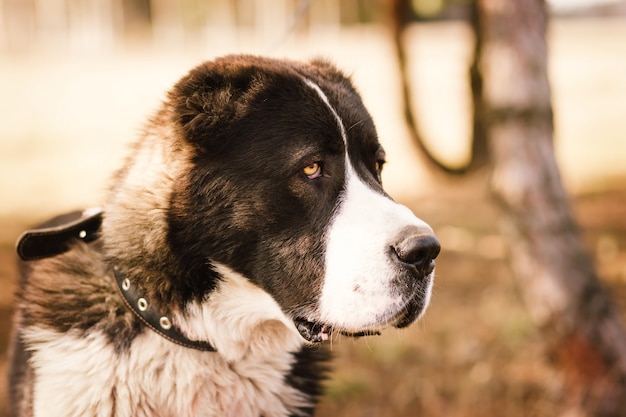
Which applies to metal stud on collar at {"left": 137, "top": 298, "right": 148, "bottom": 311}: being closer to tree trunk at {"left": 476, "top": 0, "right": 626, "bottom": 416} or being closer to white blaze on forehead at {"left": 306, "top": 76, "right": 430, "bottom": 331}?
white blaze on forehead at {"left": 306, "top": 76, "right": 430, "bottom": 331}

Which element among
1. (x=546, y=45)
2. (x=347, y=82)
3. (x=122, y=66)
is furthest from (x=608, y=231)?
(x=122, y=66)

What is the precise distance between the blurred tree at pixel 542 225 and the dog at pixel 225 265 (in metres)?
1.63

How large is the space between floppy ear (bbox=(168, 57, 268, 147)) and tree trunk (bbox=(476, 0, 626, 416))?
6.17ft

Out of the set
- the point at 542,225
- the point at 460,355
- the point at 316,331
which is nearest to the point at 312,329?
the point at 316,331

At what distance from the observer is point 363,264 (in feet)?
7.83

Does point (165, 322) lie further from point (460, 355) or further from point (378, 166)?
point (460, 355)

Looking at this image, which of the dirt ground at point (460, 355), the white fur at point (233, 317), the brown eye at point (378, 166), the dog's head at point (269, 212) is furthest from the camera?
the dirt ground at point (460, 355)

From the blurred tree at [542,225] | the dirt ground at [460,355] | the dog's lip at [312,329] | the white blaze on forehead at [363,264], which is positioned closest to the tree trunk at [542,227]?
the blurred tree at [542,225]

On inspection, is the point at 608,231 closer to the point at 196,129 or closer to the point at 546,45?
the point at 546,45

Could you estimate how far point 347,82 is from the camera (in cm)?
318

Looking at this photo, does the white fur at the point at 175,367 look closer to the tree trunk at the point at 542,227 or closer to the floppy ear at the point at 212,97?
the floppy ear at the point at 212,97

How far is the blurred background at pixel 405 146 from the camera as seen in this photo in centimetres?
458

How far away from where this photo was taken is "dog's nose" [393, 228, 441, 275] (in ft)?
7.64

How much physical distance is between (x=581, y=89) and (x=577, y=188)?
11.2m
